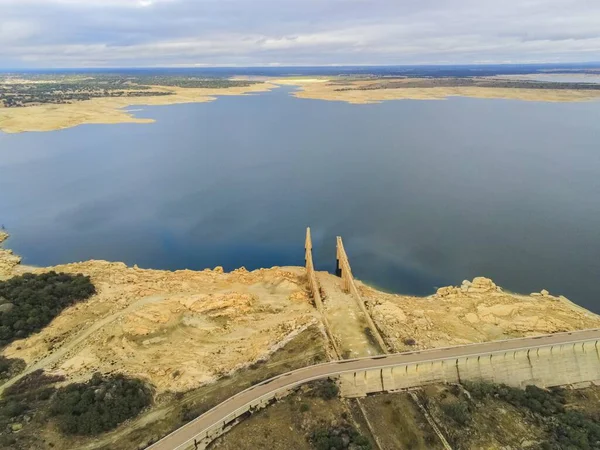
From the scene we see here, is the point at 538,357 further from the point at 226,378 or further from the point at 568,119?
the point at 568,119

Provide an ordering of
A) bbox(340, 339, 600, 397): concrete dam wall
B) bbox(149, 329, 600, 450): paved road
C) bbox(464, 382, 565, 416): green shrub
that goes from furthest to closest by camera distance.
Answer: bbox(340, 339, 600, 397): concrete dam wall → bbox(464, 382, 565, 416): green shrub → bbox(149, 329, 600, 450): paved road

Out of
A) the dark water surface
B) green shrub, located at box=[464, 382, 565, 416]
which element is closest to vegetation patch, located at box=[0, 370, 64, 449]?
the dark water surface

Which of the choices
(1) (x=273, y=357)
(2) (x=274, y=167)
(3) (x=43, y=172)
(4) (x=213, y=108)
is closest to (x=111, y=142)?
(3) (x=43, y=172)

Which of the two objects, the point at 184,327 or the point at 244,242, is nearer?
the point at 184,327

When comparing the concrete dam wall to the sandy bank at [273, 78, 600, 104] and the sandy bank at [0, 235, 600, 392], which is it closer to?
the sandy bank at [0, 235, 600, 392]

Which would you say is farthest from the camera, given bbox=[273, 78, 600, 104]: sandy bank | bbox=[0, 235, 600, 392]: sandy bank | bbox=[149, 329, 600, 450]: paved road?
bbox=[273, 78, 600, 104]: sandy bank
